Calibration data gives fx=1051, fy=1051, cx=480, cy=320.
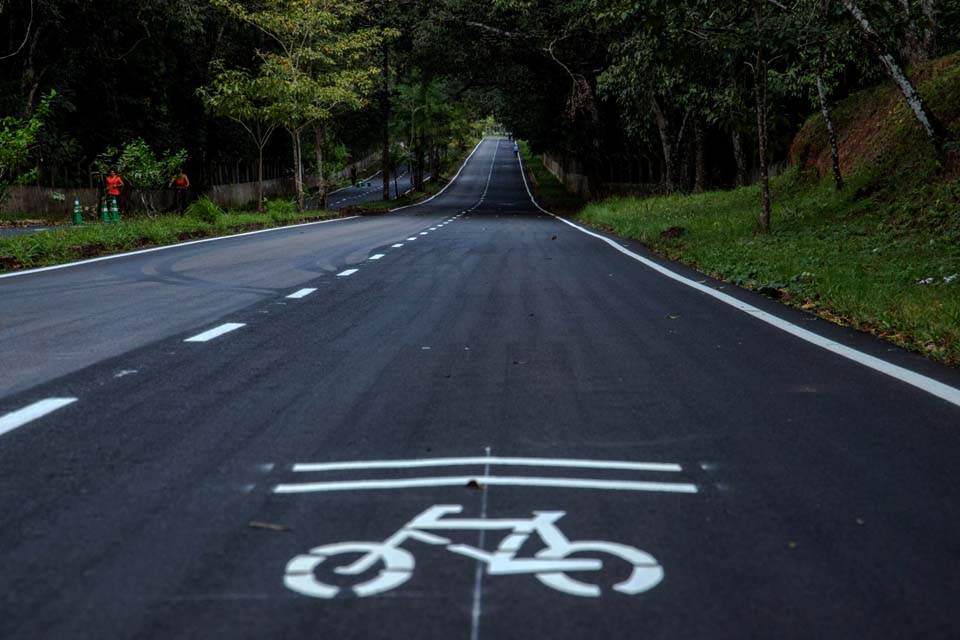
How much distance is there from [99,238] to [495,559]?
17.2 m

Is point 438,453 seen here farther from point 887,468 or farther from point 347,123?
point 347,123

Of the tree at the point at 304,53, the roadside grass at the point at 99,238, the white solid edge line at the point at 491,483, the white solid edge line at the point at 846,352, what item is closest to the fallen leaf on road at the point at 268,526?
the white solid edge line at the point at 491,483

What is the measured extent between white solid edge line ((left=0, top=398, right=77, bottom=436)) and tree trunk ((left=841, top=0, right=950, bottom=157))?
1492 cm

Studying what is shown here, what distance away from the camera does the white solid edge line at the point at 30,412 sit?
4.93 meters

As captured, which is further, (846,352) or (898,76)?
(898,76)

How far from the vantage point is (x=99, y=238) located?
1880 cm

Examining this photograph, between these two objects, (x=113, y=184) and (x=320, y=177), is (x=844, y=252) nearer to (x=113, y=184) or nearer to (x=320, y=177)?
(x=113, y=184)

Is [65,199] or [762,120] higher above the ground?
[762,120]

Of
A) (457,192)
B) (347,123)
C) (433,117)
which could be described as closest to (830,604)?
(347,123)

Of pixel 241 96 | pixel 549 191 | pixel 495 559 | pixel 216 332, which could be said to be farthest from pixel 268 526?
pixel 549 191

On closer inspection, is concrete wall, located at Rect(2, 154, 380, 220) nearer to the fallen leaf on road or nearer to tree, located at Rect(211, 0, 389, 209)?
tree, located at Rect(211, 0, 389, 209)

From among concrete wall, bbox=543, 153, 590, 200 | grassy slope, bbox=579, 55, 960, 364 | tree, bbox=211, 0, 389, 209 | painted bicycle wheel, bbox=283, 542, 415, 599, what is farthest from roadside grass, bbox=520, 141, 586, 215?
painted bicycle wheel, bbox=283, 542, 415, 599

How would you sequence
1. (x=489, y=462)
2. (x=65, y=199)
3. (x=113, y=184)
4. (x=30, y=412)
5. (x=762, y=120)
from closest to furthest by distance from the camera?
(x=489, y=462) → (x=30, y=412) → (x=762, y=120) → (x=113, y=184) → (x=65, y=199)

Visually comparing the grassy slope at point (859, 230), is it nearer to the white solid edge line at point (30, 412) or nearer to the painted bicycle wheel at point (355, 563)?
the painted bicycle wheel at point (355, 563)
